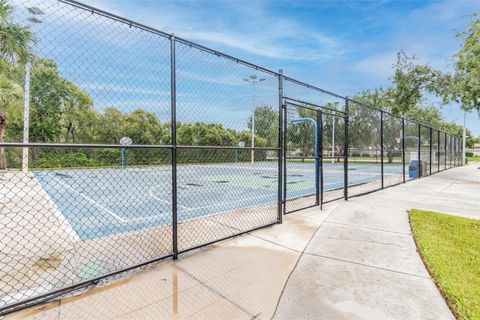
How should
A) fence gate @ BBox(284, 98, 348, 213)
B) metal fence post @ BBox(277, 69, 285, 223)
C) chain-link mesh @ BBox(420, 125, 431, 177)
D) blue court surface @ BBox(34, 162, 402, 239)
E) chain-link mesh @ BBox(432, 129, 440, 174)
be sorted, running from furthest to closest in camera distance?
chain-link mesh @ BBox(432, 129, 440, 174) → chain-link mesh @ BBox(420, 125, 431, 177) → fence gate @ BBox(284, 98, 348, 213) → blue court surface @ BBox(34, 162, 402, 239) → metal fence post @ BBox(277, 69, 285, 223)

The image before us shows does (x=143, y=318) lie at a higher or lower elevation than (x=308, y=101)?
lower

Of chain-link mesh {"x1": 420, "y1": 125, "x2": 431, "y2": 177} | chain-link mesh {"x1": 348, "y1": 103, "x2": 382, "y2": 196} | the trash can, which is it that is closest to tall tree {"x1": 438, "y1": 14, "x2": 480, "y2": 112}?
chain-link mesh {"x1": 420, "y1": 125, "x2": 431, "y2": 177}

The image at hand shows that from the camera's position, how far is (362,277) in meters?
2.92

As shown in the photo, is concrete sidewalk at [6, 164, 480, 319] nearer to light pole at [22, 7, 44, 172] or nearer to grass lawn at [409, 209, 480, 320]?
grass lawn at [409, 209, 480, 320]

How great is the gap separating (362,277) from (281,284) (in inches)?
35.3

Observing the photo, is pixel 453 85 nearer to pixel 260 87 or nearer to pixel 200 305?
pixel 260 87

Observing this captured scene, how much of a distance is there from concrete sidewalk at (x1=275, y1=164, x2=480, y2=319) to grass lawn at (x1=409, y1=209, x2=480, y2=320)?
0.11 metres

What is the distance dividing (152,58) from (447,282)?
12.4ft

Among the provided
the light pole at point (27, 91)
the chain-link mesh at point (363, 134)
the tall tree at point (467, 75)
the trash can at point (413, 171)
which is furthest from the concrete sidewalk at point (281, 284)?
the tall tree at point (467, 75)

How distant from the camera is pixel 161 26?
10.4ft

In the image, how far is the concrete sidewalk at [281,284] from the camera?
7.41 feet

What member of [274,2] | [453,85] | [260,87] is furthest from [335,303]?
[453,85]

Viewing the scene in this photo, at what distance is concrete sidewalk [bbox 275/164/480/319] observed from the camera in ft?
7.55

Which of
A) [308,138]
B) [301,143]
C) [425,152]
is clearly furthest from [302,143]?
[425,152]
